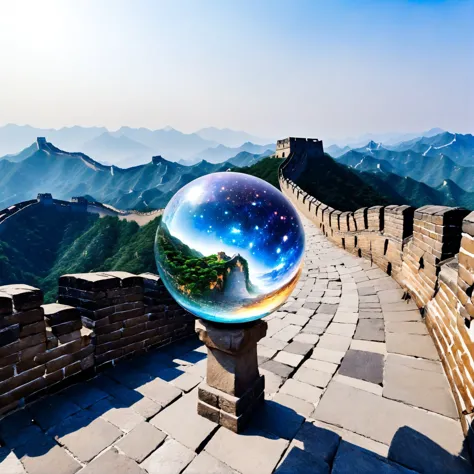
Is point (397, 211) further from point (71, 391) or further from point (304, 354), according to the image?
point (71, 391)

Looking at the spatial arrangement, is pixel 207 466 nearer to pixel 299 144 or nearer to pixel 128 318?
pixel 128 318

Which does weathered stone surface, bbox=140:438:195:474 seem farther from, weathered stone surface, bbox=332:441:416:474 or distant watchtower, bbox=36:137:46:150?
distant watchtower, bbox=36:137:46:150

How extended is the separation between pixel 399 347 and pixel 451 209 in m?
1.83

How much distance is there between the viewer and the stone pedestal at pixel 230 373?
2.05 metres

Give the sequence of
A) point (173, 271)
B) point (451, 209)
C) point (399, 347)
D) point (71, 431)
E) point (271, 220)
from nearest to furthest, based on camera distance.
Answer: point (271, 220)
point (173, 271)
point (71, 431)
point (399, 347)
point (451, 209)

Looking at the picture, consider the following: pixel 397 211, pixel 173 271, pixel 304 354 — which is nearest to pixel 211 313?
pixel 173 271

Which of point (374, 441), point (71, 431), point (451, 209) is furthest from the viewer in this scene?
point (451, 209)

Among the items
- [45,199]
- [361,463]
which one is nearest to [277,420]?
[361,463]

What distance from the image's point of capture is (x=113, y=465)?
6.21ft

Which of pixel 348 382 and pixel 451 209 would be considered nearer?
pixel 348 382

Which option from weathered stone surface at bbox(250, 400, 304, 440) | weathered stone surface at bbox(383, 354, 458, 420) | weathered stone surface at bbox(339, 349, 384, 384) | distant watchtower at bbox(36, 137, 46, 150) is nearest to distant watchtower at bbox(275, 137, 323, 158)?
weathered stone surface at bbox(339, 349, 384, 384)

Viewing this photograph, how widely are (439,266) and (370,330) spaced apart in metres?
1.17

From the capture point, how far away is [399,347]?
326 centimetres

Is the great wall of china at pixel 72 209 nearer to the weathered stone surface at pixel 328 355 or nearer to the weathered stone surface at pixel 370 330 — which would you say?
the weathered stone surface at pixel 370 330
